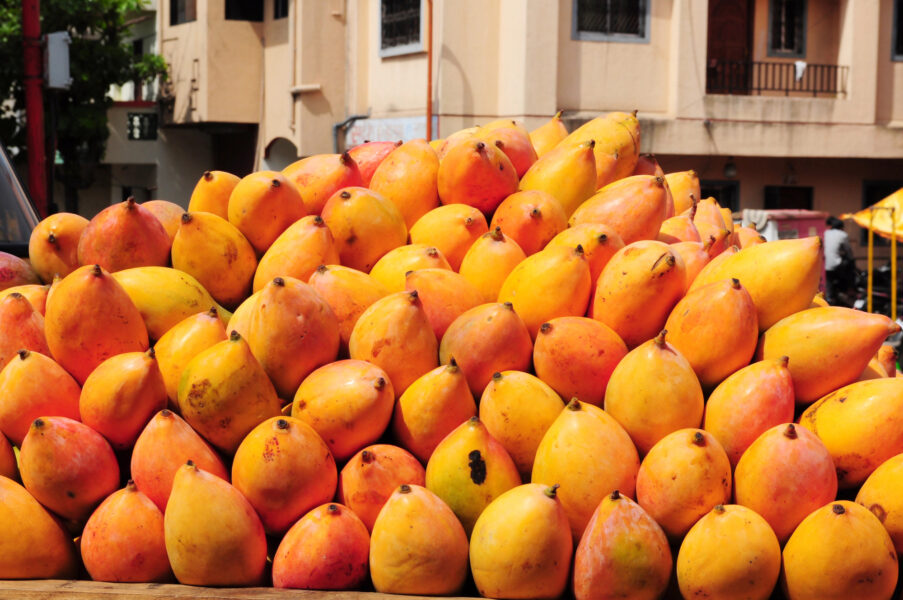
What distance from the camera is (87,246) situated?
263 cm

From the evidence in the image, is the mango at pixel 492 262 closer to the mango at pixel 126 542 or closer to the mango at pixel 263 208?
the mango at pixel 263 208

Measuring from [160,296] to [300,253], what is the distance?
36 cm

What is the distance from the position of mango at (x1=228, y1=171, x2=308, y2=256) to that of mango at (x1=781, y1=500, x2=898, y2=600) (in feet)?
5.15

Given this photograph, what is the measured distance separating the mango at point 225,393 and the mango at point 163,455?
0.15 feet

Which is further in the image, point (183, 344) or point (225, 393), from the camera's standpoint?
point (183, 344)

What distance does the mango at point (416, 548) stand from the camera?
1.87 meters

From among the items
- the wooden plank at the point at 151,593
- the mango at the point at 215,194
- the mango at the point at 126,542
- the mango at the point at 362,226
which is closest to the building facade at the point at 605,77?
the mango at the point at 215,194

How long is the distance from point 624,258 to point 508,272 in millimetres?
330

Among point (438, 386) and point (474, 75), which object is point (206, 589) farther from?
point (474, 75)

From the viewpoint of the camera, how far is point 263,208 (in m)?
2.71

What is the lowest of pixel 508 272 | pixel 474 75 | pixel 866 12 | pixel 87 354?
pixel 87 354

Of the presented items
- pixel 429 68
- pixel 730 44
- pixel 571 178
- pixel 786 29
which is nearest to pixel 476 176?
pixel 571 178

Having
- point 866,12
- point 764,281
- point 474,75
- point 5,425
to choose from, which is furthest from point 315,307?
point 866,12

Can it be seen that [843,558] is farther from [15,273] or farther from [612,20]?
[612,20]
